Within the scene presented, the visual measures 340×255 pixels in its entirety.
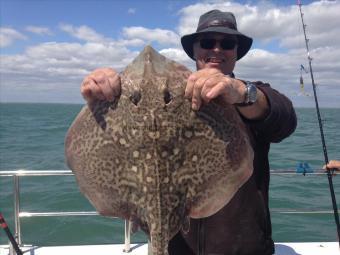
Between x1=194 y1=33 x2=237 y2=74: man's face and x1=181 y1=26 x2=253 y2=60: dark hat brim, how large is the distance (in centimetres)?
7

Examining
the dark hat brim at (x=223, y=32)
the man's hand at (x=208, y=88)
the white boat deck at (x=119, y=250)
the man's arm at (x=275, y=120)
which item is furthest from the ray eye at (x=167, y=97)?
the white boat deck at (x=119, y=250)

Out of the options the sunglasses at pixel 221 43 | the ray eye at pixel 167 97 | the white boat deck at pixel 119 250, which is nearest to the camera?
the ray eye at pixel 167 97

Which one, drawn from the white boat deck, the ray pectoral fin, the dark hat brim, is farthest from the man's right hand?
the white boat deck

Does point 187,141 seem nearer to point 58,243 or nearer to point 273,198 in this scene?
point 58,243

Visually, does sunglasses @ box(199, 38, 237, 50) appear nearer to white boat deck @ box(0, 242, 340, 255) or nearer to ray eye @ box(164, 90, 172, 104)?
ray eye @ box(164, 90, 172, 104)

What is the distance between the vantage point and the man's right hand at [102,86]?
234 centimetres

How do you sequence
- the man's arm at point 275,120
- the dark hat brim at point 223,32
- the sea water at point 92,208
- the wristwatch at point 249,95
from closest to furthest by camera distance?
the wristwatch at point 249,95 < the man's arm at point 275,120 < the dark hat brim at point 223,32 < the sea water at point 92,208

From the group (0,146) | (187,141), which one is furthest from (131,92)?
(0,146)

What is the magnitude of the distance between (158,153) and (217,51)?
1495mm

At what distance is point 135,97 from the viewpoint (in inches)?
92.3

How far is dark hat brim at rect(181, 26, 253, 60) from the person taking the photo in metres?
3.27

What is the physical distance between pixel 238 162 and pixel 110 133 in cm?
86

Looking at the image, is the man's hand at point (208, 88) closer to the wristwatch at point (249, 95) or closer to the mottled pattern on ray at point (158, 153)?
the mottled pattern on ray at point (158, 153)

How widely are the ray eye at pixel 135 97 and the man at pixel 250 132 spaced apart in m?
0.10
